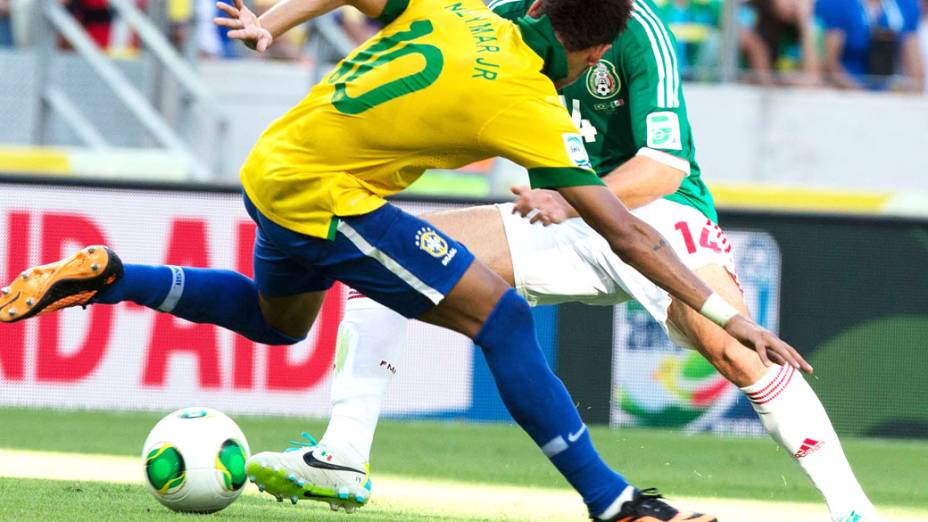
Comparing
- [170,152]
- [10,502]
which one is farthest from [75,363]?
[10,502]

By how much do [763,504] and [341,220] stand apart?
269cm

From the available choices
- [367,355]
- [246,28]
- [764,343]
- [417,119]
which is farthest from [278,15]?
[764,343]

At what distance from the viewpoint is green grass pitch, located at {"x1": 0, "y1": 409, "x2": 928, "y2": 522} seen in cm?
538

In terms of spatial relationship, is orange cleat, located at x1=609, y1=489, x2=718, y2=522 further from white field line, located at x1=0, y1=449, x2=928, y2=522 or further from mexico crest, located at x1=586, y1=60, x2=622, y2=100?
mexico crest, located at x1=586, y1=60, x2=622, y2=100

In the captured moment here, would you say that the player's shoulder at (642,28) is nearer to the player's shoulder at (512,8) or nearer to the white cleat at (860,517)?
the player's shoulder at (512,8)

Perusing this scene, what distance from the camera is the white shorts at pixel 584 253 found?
5.57 metres

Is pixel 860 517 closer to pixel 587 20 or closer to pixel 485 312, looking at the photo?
pixel 485 312

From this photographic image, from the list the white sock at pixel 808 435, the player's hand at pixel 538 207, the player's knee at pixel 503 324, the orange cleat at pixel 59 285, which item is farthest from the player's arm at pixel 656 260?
the orange cleat at pixel 59 285

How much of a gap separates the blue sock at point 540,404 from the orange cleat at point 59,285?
1.30 meters

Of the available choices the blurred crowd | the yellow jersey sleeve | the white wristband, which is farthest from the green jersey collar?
the blurred crowd

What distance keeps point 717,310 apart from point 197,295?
1.78 meters

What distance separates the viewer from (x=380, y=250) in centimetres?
460

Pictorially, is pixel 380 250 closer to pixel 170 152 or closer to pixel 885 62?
pixel 170 152

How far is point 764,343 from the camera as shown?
14.5ft
